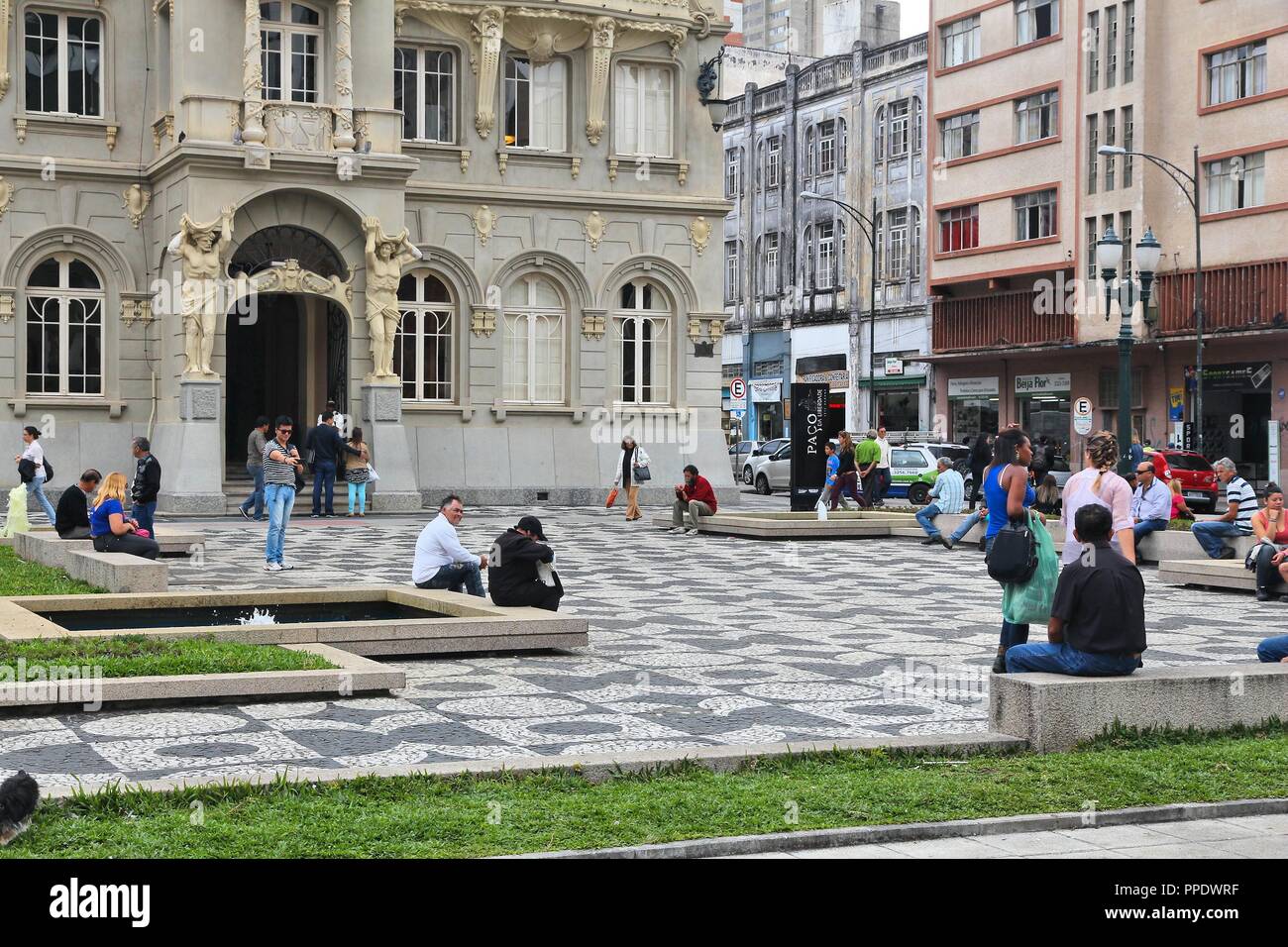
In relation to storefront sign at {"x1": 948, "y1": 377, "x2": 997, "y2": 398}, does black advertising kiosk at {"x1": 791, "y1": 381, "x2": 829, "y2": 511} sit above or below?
below

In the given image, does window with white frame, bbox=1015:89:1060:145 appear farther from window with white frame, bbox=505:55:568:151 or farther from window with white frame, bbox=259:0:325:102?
window with white frame, bbox=259:0:325:102

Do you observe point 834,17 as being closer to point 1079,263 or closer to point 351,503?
point 1079,263

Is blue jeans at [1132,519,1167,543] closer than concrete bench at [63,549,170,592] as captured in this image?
No

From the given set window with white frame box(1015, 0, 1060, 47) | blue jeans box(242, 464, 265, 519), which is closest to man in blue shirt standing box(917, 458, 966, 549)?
blue jeans box(242, 464, 265, 519)

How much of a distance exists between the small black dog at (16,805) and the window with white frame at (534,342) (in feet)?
99.1

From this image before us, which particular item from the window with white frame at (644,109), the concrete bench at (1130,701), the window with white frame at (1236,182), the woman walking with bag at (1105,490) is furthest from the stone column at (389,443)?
the window with white frame at (1236,182)

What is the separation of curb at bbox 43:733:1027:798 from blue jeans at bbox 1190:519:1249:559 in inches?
507

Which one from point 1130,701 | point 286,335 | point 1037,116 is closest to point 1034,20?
point 1037,116

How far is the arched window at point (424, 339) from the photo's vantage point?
120ft

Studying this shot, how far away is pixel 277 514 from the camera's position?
20.8 metres

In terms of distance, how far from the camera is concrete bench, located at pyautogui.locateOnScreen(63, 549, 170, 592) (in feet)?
52.4

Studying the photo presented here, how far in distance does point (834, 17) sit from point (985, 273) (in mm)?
24924

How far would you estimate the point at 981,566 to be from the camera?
77.0 ft

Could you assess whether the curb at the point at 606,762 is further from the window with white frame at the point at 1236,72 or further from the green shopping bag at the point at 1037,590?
the window with white frame at the point at 1236,72
